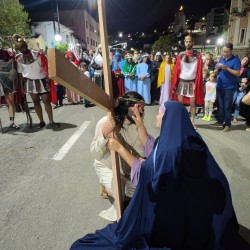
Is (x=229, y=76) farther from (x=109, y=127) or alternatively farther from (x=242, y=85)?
(x=109, y=127)

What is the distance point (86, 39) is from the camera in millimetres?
60969

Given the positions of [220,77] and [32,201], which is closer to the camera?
[32,201]

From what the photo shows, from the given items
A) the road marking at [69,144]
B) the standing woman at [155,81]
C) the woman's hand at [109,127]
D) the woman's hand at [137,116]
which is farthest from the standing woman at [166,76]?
the woman's hand at [109,127]

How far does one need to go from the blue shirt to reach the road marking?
341 centimetres

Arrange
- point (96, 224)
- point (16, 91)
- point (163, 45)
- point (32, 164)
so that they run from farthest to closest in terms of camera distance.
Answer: point (163, 45) → point (16, 91) → point (32, 164) → point (96, 224)

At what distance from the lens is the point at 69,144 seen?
521 centimetres

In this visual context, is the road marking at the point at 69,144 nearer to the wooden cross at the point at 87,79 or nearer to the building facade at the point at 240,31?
the wooden cross at the point at 87,79

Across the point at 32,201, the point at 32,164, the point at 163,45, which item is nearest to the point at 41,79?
the point at 32,164

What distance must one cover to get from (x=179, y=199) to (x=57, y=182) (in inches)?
93.6

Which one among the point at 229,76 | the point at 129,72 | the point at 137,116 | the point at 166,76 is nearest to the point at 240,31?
the point at 129,72

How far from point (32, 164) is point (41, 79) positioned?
238 centimetres

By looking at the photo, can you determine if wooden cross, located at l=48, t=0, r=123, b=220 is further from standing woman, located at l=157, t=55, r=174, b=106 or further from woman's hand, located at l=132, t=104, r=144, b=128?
standing woman, located at l=157, t=55, r=174, b=106

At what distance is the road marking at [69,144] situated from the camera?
15.2 feet

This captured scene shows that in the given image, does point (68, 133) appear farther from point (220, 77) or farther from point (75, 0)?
point (75, 0)
